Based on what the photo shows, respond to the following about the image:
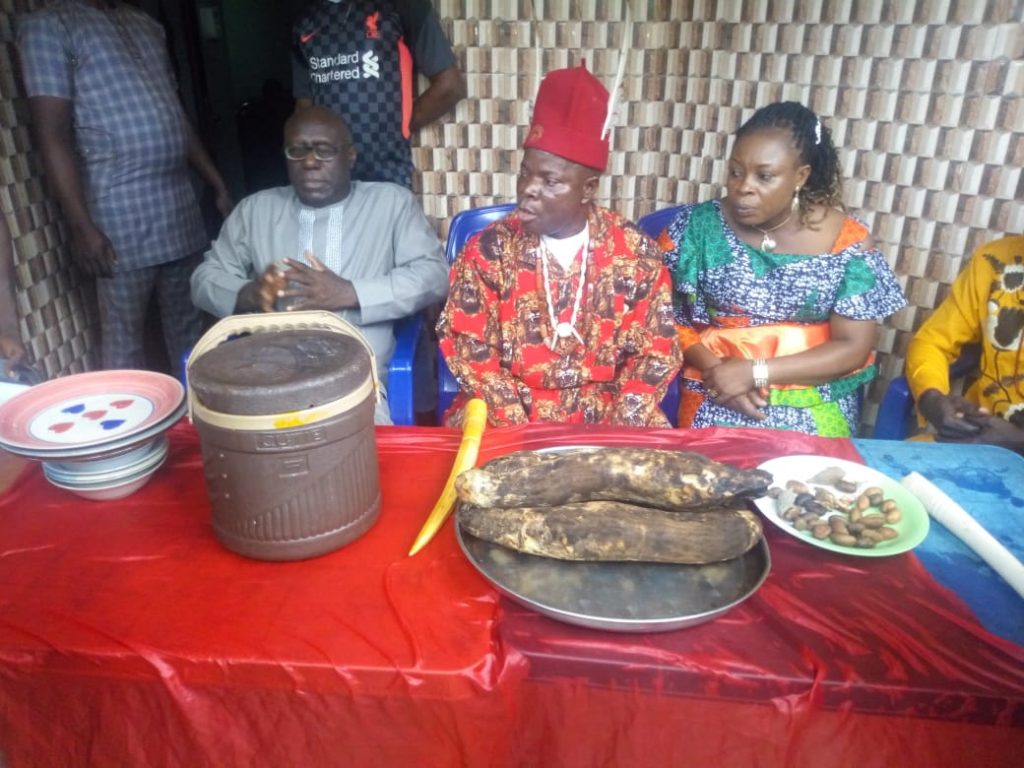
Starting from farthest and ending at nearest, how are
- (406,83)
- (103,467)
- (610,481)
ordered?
(406,83)
(103,467)
(610,481)

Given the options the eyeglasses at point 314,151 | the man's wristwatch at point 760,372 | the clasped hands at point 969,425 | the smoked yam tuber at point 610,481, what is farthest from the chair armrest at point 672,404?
the eyeglasses at point 314,151

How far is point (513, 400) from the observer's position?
6.92 ft

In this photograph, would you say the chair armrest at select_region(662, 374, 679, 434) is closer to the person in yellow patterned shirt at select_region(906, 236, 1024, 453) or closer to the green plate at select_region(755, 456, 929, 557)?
the person in yellow patterned shirt at select_region(906, 236, 1024, 453)

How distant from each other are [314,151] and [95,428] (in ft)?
4.20

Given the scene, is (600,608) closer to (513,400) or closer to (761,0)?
(513,400)

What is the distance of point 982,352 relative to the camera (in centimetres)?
218

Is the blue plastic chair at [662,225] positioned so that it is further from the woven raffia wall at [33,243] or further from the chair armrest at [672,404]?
the woven raffia wall at [33,243]

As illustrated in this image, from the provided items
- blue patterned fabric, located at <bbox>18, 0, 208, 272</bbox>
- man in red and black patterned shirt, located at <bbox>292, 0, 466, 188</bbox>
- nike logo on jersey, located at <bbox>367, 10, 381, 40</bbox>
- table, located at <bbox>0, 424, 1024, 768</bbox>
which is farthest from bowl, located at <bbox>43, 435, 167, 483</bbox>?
nike logo on jersey, located at <bbox>367, 10, 381, 40</bbox>

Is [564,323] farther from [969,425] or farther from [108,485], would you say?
[108,485]

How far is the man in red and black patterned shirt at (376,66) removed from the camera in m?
2.76

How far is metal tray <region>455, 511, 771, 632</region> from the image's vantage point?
106cm

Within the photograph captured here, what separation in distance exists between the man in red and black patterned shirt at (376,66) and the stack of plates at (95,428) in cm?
167

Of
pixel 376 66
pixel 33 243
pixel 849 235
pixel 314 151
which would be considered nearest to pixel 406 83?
pixel 376 66

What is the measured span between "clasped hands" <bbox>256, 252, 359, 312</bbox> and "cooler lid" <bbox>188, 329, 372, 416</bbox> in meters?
0.99
